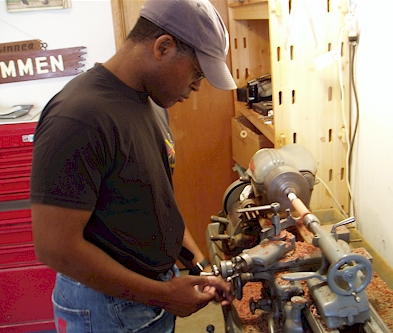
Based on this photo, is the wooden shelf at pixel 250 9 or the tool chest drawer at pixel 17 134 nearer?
the wooden shelf at pixel 250 9

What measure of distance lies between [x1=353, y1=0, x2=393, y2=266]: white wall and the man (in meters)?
0.56

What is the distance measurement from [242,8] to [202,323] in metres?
1.64

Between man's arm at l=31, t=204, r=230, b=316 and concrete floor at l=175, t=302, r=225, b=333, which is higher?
man's arm at l=31, t=204, r=230, b=316

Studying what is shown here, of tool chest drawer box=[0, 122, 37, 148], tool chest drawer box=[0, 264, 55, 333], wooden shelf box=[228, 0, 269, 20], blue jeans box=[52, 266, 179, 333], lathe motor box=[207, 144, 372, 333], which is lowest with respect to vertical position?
tool chest drawer box=[0, 264, 55, 333]

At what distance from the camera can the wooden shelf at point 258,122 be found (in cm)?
164

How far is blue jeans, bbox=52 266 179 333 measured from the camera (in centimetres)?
102

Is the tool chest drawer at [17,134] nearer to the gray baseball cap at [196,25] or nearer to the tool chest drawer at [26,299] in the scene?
the tool chest drawer at [26,299]

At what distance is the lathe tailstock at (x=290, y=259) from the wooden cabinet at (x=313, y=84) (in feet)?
0.66

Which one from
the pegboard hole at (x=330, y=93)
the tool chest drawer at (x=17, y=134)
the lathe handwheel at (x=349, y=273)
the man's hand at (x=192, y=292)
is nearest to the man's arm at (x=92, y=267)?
the man's hand at (x=192, y=292)

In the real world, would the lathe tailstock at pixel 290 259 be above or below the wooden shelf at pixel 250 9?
below

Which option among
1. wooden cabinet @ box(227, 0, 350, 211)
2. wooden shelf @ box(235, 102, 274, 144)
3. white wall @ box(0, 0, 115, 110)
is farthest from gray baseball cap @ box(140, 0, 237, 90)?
white wall @ box(0, 0, 115, 110)

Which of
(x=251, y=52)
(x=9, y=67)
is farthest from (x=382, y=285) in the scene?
(x=9, y=67)

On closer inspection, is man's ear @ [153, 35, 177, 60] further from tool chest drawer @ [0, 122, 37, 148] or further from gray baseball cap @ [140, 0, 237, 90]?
tool chest drawer @ [0, 122, 37, 148]

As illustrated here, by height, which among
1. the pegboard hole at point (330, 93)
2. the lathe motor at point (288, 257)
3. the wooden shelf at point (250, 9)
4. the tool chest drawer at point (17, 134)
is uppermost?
the wooden shelf at point (250, 9)
